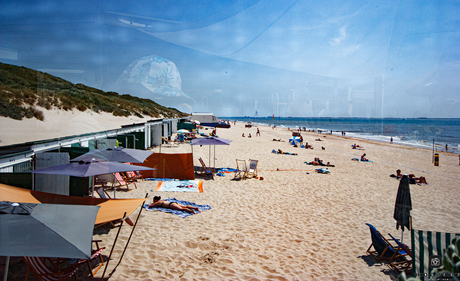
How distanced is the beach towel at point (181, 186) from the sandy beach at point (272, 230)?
0.80ft

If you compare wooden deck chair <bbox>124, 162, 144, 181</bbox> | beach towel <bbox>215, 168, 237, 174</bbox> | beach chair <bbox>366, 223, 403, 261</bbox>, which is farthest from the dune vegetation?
beach chair <bbox>366, 223, 403, 261</bbox>

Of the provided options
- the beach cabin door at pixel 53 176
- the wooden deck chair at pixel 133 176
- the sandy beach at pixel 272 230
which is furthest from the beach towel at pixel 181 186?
the beach cabin door at pixel 53 176

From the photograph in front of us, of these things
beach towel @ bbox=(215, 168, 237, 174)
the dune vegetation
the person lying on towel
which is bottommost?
the person lying on towel

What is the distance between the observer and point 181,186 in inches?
313

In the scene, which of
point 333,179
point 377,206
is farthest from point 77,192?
point 333,179

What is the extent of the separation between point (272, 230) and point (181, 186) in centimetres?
387

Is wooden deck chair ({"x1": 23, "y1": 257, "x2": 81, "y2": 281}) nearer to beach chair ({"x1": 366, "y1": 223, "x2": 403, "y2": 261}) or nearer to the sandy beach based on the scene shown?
the sandy beach

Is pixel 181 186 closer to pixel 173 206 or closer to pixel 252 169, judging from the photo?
pixel 173 206

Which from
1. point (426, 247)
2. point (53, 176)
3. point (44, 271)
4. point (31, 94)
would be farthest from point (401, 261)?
point (31, 94)

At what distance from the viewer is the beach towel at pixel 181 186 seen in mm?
7672

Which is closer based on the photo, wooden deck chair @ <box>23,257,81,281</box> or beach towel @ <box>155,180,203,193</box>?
wooden deck chair @ <box>23,257,81,281</box>

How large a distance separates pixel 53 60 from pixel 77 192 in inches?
206

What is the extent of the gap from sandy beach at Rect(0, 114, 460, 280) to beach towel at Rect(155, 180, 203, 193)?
244mm

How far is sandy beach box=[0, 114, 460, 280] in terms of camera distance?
143 inches
